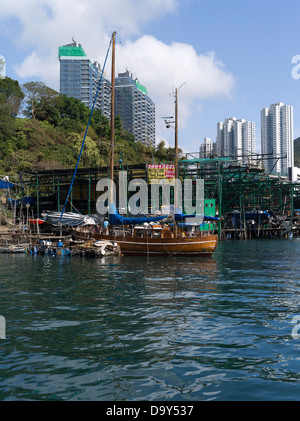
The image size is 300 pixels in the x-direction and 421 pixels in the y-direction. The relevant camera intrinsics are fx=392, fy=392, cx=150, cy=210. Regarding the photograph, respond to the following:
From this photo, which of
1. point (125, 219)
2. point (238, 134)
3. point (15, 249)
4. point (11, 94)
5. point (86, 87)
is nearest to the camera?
point (125, 219)

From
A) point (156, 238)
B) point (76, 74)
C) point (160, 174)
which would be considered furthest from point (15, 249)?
point (76, 74)

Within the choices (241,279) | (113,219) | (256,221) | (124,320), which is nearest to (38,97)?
(256,221)

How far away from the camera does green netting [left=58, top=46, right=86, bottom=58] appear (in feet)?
506

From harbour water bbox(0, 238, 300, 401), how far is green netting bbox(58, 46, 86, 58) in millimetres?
152009

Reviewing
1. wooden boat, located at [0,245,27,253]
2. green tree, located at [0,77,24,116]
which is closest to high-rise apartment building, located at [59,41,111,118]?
green tree, located at [0,77,24,116]

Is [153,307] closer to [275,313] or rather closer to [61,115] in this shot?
[275,313]

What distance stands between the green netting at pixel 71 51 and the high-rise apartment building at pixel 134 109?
1883cm

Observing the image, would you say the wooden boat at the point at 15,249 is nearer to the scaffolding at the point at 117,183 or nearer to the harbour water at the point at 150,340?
the scaffolding at the point at 117,183

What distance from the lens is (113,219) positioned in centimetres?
3256

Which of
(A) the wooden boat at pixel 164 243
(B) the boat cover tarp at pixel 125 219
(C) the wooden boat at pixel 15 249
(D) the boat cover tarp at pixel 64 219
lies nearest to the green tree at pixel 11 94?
(D) the boat cover tarp at pixel 64 219

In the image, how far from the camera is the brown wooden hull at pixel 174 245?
2950cm

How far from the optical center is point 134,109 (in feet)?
534

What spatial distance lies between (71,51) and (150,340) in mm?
162735

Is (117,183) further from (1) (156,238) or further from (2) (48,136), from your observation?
(2) (48,136)
